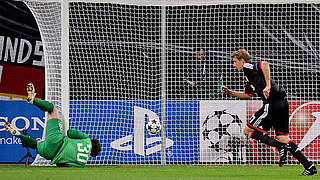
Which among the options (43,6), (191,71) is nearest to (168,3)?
(191,71)

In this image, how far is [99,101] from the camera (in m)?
11.8

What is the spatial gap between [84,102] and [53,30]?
1449 millimetres

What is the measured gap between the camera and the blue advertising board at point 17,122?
37.9ft

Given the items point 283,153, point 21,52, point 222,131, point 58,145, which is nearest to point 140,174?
point 58,145

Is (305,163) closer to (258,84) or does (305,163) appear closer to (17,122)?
(258,84)

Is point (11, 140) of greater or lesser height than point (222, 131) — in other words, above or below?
below

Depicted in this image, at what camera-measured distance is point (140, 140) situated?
11.6 m

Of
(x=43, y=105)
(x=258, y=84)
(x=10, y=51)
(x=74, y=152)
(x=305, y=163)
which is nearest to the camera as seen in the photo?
(x=305, y=163)

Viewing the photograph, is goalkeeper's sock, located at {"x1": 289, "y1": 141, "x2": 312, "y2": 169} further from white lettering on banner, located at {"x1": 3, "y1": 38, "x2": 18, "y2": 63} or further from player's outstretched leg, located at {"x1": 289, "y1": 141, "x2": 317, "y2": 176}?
white lettering on banner, located at {"x1": 3, "y1": 38, "x2": 18, "y2": 63}

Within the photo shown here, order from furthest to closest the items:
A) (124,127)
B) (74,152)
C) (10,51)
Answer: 1. (10,51)
2. (124,127)
3. (74,152)

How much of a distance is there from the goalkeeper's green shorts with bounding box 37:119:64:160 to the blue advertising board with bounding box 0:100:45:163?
2390mm

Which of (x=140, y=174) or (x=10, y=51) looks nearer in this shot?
(x=140, y=174)

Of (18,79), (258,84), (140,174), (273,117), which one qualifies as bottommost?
(140,174)

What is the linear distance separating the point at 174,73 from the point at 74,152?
3.82m
